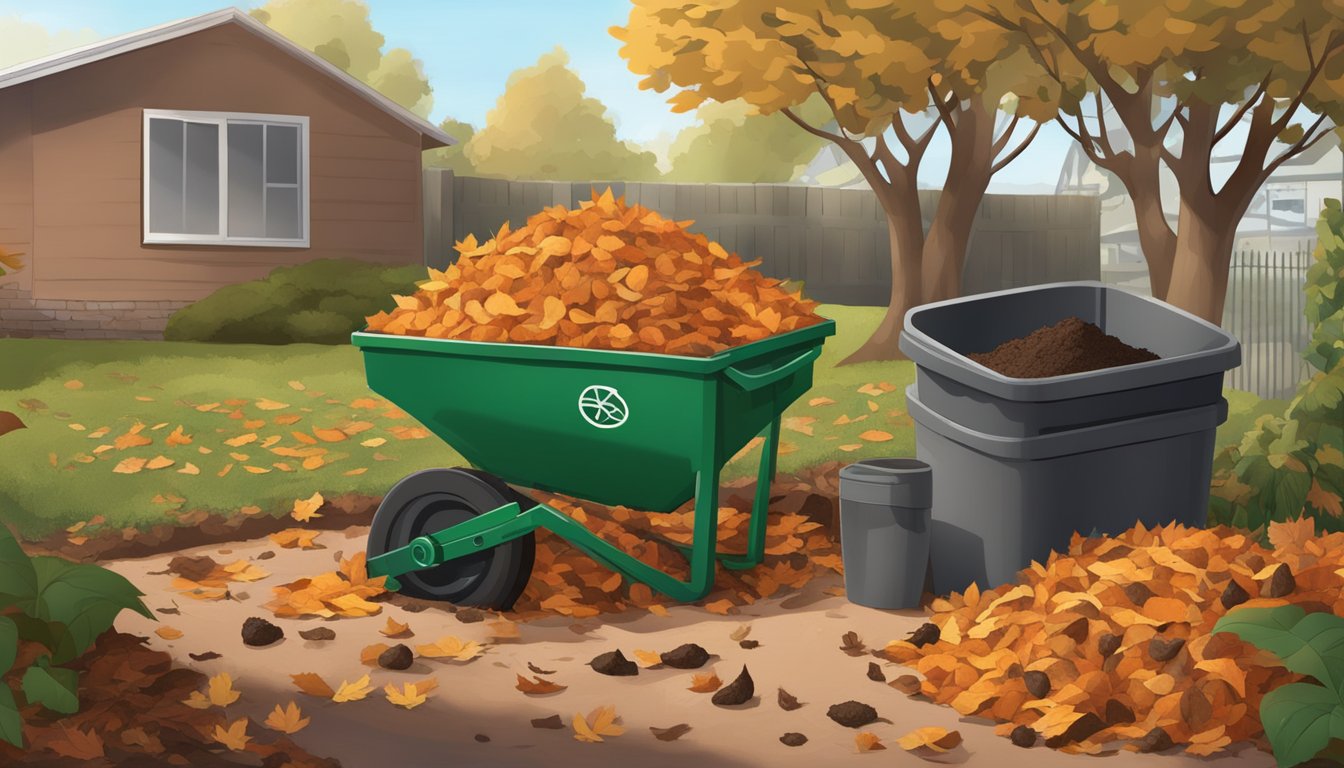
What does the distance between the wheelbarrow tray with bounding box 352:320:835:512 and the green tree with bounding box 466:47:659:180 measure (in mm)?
40213

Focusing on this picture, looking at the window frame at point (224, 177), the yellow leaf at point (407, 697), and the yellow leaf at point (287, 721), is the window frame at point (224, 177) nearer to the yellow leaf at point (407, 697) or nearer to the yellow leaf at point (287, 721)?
the yellow leaf at point (407, 697)

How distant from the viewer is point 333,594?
5.58m

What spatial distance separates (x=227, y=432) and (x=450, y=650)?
16.0 ft

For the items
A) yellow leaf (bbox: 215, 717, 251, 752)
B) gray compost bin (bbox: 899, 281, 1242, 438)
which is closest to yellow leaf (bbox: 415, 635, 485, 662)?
yellow leaf (bbox: 215, 717, 251, 752)

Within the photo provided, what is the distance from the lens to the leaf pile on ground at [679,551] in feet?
18.6

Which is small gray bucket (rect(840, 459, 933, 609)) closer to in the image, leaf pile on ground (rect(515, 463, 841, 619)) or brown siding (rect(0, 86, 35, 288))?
leaf pile on ground (rect(515, 463, 841, 619))

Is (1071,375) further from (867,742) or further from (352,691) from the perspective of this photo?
(352,691)

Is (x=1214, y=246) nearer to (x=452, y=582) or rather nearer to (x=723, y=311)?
(x=723, y=311)

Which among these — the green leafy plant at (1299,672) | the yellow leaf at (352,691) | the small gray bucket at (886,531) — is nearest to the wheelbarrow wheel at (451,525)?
the yellow leaf at (352,691)

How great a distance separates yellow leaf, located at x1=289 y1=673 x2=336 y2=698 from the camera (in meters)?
4.44

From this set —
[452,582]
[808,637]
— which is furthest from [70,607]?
[808,637]

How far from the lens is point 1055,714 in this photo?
4.18 metres

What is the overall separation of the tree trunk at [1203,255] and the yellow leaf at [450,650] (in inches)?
355

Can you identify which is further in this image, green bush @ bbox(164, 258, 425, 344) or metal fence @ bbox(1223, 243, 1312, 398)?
green bush @ bbox(164, 258, 425, 344)
